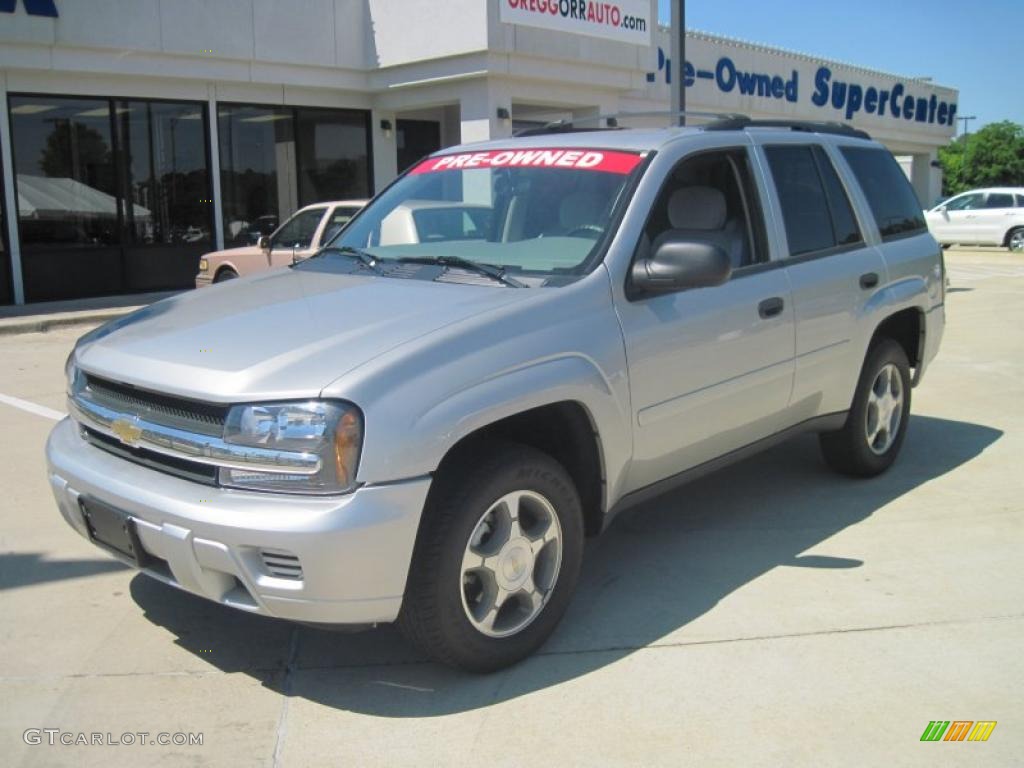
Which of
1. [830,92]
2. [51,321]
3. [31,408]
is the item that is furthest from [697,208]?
[830,92]

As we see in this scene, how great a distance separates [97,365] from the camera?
3.62 meters

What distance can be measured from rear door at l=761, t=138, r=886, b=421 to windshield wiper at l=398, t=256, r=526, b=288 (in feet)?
5.08

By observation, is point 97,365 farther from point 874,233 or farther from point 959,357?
point 959,357

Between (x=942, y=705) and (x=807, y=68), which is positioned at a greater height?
(x=807, y=68)

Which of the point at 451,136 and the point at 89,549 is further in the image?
the point at 451,136

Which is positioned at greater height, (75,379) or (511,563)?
(75,379)

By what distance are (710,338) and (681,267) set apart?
51cm

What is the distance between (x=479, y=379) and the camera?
328cm

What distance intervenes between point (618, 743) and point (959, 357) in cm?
799

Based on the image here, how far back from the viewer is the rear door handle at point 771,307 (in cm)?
448

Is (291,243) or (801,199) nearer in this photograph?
(801,199)

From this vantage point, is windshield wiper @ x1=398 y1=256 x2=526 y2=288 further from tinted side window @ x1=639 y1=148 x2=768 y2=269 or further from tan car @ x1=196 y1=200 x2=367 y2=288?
tan car @ x1=196 y1=200 x2=367 y2=288

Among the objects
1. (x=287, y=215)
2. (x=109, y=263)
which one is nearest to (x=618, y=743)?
(x=109, y=263)

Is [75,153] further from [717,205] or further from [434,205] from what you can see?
[717,205]
